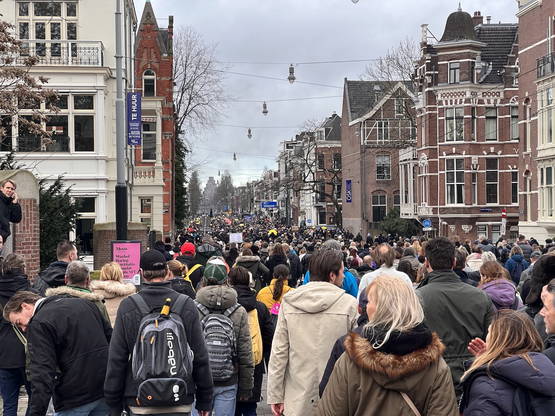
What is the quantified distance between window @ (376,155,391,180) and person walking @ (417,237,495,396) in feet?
220

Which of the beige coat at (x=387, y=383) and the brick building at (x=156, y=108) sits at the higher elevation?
the brick building at (x=156, y=108)

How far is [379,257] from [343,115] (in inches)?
2821

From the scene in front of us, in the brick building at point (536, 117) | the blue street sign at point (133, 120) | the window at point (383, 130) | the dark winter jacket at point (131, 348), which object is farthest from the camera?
the window at point (383, 130)

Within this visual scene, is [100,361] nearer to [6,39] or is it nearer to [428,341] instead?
[428,341]

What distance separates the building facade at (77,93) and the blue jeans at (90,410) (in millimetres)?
21623

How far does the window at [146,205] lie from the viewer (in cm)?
3881

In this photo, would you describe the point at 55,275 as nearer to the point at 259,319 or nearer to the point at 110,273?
the point at 110,273

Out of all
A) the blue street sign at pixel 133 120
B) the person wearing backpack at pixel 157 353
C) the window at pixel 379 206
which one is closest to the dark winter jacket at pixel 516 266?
the person wearing backpack at pixel 157 353

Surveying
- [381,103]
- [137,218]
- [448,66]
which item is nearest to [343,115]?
[381,103]

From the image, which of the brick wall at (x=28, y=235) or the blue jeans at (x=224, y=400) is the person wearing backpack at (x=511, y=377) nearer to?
the blue jeans at (x=224, y=400)

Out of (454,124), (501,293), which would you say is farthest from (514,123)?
(501,293)

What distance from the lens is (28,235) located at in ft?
49.3

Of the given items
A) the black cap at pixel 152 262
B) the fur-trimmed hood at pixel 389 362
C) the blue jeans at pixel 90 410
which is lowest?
the blue jeans at pixel 90 410

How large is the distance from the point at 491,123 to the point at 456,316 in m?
45.3
